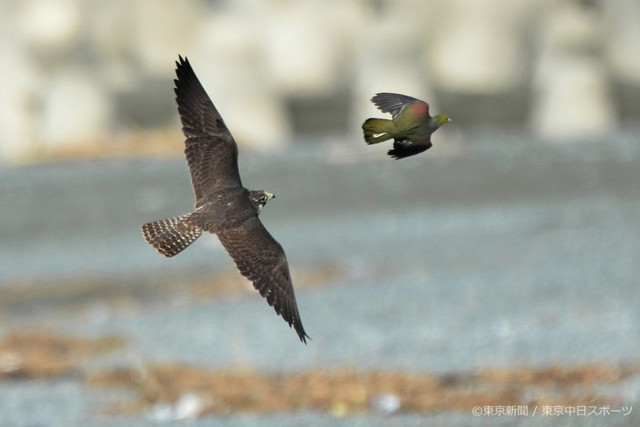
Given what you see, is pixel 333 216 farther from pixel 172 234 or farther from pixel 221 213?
pixel 221 213

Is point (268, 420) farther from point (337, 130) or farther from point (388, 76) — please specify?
point (337, 130)

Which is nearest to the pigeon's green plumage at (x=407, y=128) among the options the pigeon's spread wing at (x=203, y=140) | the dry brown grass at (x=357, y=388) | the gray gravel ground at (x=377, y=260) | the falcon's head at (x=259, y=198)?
the falcon's head at (x=259, y=198)

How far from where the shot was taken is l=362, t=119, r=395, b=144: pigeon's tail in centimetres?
211

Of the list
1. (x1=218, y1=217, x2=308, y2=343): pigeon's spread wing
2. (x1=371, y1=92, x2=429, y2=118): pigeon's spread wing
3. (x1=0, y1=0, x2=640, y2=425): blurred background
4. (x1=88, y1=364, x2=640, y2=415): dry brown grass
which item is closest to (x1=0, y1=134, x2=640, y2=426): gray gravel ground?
(x1=0, y1=0, x2=640, y2=425): blurred background

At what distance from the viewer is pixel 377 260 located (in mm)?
21000

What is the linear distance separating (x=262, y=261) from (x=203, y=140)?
0.34 metres

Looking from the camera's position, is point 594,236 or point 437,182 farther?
point 437,182

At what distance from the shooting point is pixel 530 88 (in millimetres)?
32781

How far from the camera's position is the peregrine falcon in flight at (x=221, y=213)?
2486 mm

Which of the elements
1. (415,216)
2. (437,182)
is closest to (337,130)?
(437,182)

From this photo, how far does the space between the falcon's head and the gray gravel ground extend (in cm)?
719

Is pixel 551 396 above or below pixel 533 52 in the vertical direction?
below

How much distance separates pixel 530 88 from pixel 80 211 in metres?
12.8

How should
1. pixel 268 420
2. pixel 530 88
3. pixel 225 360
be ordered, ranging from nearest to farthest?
pixel 268 420 → pixel 225 360 → pixel 530 88
